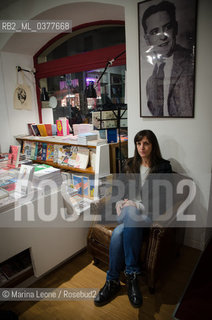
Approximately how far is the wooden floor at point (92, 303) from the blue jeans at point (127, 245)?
0.23 meters

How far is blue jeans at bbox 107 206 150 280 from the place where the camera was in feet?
5.56

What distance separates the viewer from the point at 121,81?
274 centimetres

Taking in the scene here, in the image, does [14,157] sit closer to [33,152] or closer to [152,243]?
[33,152]

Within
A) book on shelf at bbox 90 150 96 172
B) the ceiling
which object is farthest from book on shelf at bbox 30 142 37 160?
the ceiling

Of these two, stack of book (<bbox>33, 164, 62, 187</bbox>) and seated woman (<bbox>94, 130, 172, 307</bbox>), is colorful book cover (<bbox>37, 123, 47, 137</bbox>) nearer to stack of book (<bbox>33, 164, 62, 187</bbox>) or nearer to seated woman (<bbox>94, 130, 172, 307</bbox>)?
stack of book (<bbox>33, 164, 62, 187</bbox>)

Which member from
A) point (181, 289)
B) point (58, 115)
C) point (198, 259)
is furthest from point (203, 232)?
point (58, 115)

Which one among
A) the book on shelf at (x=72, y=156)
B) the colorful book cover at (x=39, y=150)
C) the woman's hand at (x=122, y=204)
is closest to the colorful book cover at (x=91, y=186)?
the book on shelf at (x=72, y=156)

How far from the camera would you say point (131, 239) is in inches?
66.4

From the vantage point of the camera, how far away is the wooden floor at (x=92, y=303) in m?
1.64

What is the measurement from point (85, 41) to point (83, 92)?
0.66 m

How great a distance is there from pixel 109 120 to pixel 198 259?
164 cm

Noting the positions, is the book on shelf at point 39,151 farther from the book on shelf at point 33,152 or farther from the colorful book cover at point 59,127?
the colorful book cover at point 59,127

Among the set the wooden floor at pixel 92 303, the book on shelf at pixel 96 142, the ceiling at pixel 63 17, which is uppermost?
the ceiling at pixel 63 17

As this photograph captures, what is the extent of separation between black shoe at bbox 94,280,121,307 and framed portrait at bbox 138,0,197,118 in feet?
5.03
